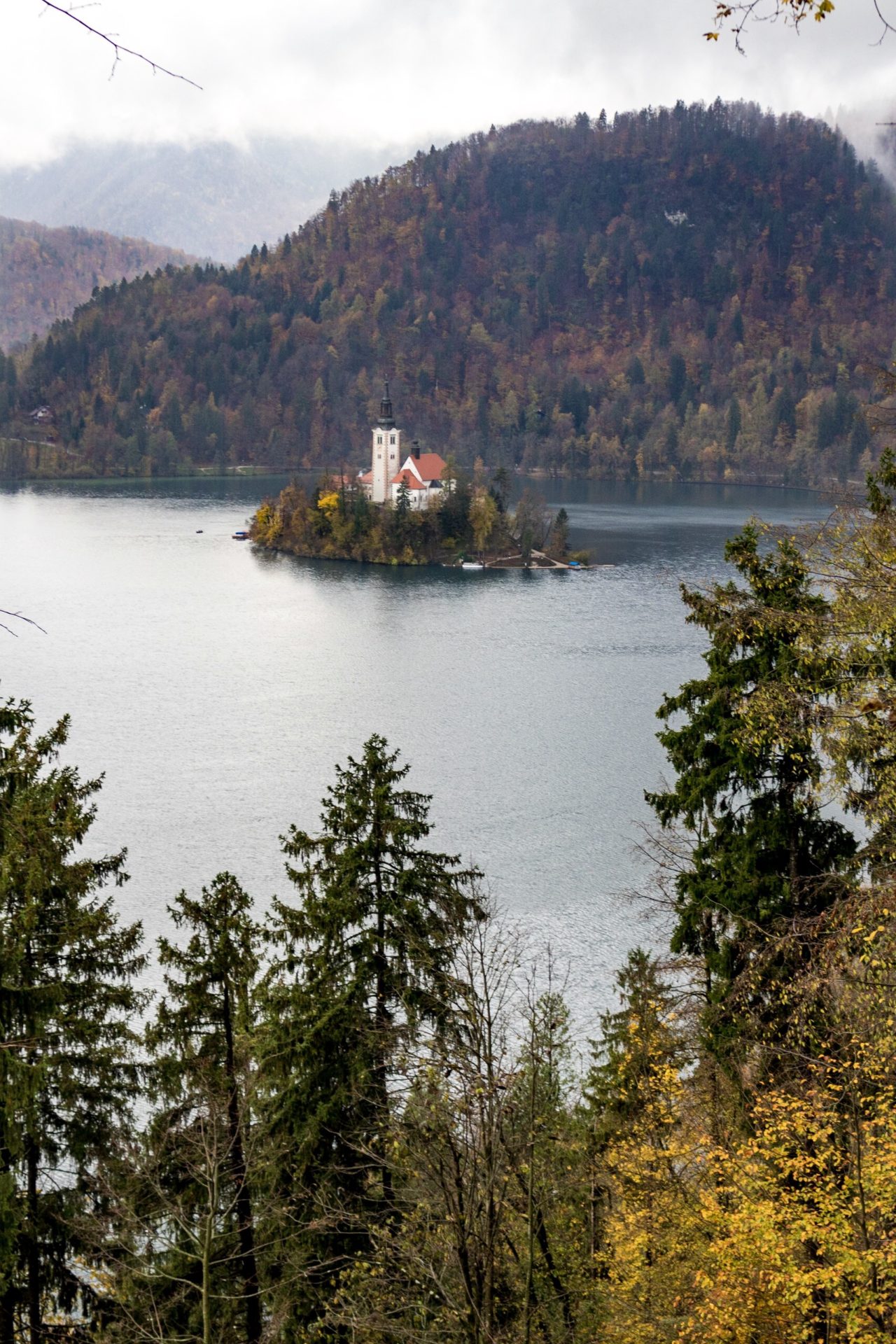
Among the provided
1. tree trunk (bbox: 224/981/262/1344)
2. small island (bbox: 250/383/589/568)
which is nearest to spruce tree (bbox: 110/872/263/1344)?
tree trunk (bbox: 224/981/262/1344)

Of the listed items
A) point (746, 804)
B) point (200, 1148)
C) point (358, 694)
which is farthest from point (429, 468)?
point (200, 1148)

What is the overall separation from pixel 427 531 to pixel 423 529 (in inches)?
10.1

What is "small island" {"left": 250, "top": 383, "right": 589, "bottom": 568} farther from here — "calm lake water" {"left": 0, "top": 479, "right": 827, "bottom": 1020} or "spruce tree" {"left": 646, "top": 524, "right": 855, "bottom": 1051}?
"spruce tree" {"left": 646, "top": 524, "right": 855, "bottom": 1051}

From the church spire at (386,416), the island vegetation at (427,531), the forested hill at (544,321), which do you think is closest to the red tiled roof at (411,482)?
the church spire at (386,416)

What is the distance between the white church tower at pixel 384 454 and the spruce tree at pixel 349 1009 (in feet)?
220

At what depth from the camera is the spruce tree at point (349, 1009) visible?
28.9ft

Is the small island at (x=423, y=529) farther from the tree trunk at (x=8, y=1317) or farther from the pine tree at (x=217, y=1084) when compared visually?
the tree trunk at (x=8, y=1317)

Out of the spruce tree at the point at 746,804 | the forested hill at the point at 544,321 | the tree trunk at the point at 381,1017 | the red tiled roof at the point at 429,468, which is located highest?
the forested hill at the point at 544,321

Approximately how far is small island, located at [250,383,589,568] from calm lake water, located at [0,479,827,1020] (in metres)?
2.04

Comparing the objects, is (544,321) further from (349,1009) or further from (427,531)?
(349,1009)

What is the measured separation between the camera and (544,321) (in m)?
162

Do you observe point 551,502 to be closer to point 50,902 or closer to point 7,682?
point 7,682

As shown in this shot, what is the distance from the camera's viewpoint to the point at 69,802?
10344 millimetres

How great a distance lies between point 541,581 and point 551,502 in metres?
33.5
